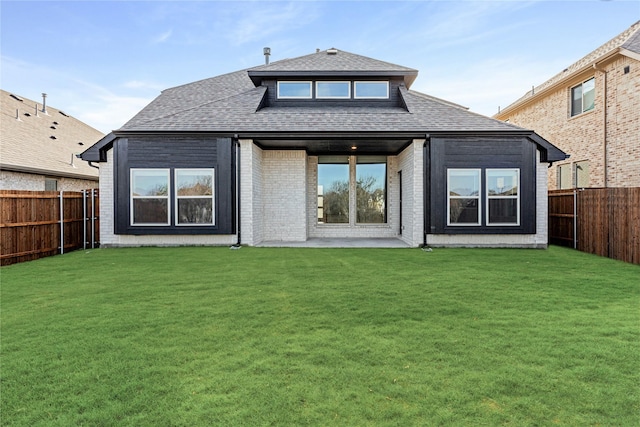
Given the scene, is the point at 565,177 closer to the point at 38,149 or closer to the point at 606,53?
the point at 606,53

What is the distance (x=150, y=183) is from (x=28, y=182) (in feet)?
26.2

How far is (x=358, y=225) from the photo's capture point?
13289 mm

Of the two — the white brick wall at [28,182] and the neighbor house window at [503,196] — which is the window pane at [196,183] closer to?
the white brick wall at [28,182]

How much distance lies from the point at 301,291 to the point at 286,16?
13506 mm

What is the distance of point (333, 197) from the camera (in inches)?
525

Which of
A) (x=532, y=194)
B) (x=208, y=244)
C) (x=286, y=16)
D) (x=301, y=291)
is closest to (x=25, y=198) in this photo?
(x=208, y=244)

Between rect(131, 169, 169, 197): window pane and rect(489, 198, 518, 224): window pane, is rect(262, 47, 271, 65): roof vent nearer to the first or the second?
rect(131, 169, 169, 197): window pane

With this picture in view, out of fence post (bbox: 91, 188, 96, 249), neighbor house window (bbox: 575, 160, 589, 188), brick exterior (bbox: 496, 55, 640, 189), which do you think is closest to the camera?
fence post (bbox: 91, 188, 96, 249)

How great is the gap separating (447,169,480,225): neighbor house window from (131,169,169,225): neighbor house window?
873cm

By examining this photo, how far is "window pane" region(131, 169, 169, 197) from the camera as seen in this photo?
412 inches

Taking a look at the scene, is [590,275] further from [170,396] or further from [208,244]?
[208,244]

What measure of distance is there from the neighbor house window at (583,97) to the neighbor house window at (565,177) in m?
2.37

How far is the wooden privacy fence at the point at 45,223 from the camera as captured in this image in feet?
26.7

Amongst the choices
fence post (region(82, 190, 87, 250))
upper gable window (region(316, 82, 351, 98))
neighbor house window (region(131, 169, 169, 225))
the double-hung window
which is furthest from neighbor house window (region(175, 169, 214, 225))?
the double-hung window
